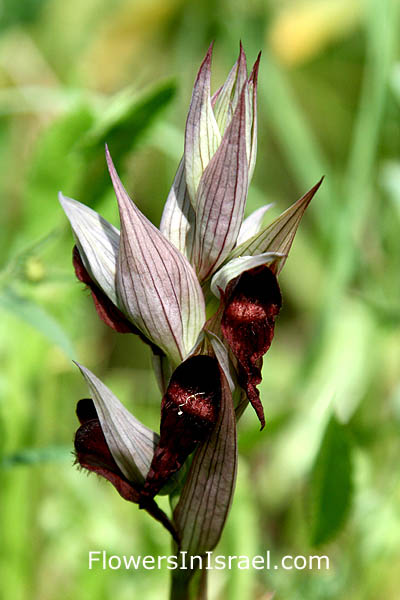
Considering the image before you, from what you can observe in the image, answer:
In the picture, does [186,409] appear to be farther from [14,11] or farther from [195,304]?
[14,11]

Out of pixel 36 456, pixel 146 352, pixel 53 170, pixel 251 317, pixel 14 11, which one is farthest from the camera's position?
pixel 146 352

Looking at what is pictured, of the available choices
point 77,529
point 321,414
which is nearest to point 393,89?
point 321,414

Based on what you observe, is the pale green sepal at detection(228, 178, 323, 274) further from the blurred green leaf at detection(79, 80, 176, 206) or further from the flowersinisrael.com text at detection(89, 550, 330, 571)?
→ the flowersinisrael.com text at detection(89, 550, 330, 571)

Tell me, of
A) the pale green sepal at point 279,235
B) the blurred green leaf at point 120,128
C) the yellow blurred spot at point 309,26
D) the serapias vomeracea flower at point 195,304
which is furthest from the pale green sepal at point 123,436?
the yellow blurred spot at point 309,26

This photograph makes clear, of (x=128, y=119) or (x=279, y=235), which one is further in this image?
(x=128, y=119)

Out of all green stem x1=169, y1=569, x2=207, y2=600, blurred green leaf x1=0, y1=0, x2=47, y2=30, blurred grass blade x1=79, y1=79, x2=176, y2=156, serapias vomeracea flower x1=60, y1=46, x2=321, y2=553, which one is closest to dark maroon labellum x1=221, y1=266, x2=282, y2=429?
serapias vomeracea flower x1=60, y1=46, x2=321, y2=553

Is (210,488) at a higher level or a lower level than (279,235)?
lower

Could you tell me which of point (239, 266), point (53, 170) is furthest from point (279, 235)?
point (53, 170)
